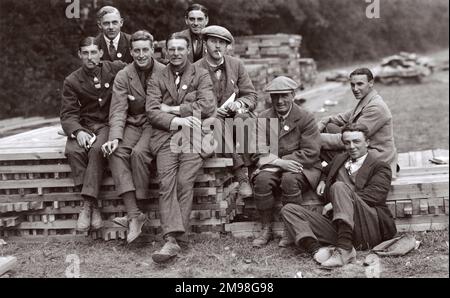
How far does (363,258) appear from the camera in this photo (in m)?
5.98

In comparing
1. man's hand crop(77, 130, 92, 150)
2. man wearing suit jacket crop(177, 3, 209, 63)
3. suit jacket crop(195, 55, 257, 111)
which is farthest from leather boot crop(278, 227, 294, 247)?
man wearing suit jacket crop(177, 3, 209, 63)

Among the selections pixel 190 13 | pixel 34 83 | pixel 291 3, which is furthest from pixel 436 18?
pixel 190 13

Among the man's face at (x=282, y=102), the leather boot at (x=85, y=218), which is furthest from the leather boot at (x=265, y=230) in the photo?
the leather boot at (x=85, y=218)

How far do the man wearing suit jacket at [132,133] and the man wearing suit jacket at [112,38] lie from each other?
0.78 metres

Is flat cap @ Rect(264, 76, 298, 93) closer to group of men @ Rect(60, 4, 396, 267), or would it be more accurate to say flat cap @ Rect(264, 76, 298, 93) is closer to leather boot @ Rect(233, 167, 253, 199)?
group of men @ Rect(60, 4, 396, 267)

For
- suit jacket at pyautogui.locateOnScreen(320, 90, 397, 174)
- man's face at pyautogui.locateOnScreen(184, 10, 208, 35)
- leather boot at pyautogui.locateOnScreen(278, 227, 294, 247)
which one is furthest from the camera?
man's face at pyautogui.locateOnScreen(184, 10, 208, 35)

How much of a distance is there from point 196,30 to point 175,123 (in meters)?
1.72

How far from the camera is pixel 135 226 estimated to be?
632cm

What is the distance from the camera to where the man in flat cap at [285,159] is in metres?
6.43

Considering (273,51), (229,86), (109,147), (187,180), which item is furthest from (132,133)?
(273,51)

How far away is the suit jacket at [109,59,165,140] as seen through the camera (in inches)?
264

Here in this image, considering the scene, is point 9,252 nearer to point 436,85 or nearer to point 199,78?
point 199,78

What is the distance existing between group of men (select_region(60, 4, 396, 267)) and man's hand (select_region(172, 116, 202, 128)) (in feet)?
0.04
